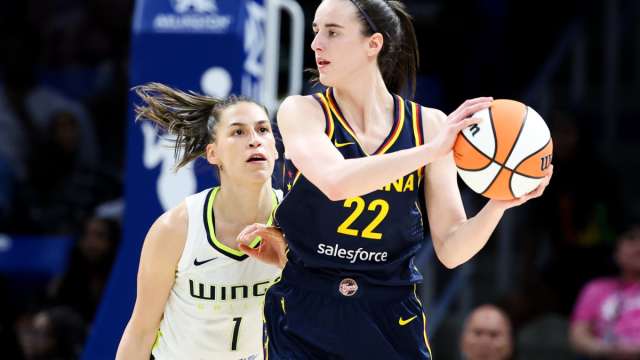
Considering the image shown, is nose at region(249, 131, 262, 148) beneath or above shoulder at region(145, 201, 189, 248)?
above

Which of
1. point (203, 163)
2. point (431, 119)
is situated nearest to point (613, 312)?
point (203, 163)

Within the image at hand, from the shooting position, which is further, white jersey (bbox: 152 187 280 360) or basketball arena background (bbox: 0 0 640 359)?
basketball arena background (bbox: 0 0 640 359)

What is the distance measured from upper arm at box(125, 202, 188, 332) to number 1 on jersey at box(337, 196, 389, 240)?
98 cm

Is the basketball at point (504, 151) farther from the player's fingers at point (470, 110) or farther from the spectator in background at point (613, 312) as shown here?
the spectator in background at point (613, 312)

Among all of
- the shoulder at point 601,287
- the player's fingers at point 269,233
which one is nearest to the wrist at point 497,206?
the player's fingers at point 269,233

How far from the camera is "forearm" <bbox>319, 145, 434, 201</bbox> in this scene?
11.9ft

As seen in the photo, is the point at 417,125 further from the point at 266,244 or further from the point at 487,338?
the point at 487,338

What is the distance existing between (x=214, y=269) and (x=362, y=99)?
1020 millimetres

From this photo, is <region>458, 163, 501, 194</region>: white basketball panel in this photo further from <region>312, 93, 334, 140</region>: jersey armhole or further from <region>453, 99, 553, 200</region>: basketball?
<region>312, 93, 334, 140</region>: jersey armhole

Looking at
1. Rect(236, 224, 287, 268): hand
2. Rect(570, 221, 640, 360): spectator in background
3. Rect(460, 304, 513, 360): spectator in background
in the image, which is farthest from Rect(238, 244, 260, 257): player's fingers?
Rect(570, 221, 640, 360): spectator in background

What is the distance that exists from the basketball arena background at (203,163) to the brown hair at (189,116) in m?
0.83

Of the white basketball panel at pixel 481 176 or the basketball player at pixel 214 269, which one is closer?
the white basketball panel at pixel 481 176

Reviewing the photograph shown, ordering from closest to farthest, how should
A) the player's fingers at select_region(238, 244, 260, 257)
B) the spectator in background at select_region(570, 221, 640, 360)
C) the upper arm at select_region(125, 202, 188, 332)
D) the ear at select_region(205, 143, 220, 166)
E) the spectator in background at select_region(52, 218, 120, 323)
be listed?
the player's fingers at select_region(238, 244, 260, 257)
the upper arm at select_region(125, 202, 188, 332)
the ear at select_region(205, 143, 220, 166)
the spectator in background at select_region(570, 221, 640, 360)
the spectator in background at select_region(52, 218, 120, 323)

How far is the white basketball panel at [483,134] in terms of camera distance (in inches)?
145
